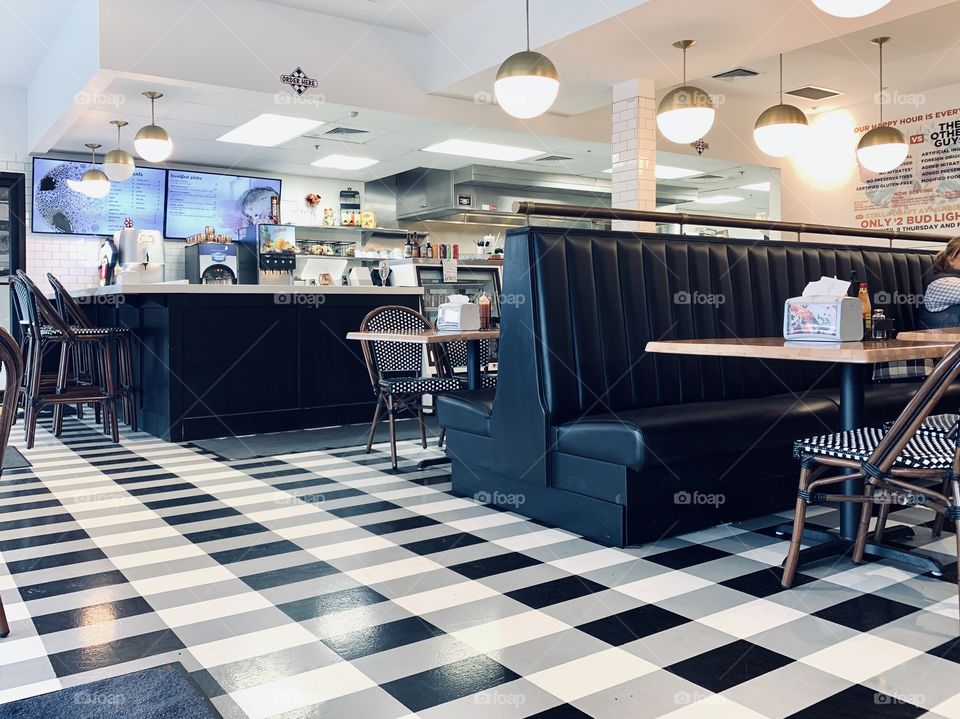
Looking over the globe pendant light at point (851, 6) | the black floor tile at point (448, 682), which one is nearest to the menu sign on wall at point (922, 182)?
the globe pendant light at point (851, 6)

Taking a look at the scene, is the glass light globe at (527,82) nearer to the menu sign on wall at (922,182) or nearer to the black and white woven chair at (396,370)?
the black and white woven chair at (396,370)

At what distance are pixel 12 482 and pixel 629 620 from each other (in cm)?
359

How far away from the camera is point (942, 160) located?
8875 mm

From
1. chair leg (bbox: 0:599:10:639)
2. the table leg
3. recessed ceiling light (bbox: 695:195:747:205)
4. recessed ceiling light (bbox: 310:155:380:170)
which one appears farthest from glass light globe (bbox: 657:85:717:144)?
recessed ceiling light (bbox: 695:195:747:205)

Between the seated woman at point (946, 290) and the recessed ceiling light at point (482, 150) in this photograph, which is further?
the recessed ceiling light at point (482, 150)

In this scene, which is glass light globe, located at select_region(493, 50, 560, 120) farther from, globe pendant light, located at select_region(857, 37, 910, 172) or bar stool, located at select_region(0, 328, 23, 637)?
bar stool, located at select_region(0, 328, 23, 637)

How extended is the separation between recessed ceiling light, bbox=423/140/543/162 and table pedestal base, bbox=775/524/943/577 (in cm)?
667

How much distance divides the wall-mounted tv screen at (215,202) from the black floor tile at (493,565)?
8.24 m

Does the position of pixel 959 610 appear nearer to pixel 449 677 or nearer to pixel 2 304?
pixel 449 677

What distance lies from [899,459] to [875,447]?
0.25 ft

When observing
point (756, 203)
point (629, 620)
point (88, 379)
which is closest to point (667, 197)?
point (756, 203)

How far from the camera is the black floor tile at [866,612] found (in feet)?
7.59

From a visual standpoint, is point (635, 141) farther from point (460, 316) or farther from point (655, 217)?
point (460, 316)

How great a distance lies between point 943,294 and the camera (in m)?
4.19
